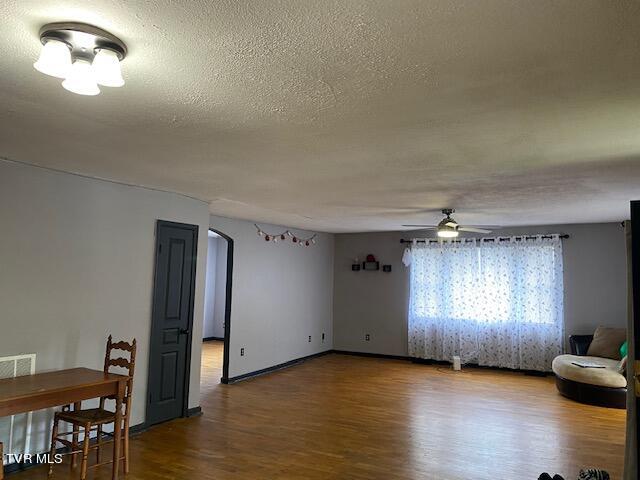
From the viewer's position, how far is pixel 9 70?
1974 mm

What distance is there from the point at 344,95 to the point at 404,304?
22.8 feet

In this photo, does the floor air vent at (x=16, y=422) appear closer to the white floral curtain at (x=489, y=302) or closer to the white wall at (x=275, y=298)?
the white wall at (x=275, y=298)

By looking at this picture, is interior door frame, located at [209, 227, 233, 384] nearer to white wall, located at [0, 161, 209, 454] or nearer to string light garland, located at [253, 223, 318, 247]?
string light garland, located at [253, 223, 318, 247]

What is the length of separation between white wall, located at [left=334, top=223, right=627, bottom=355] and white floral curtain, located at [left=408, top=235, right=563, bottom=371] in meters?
0.22

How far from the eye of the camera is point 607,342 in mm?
6500

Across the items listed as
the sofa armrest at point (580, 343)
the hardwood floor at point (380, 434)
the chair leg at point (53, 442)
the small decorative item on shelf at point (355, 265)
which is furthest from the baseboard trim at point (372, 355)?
the chair leg at point (53, 442)

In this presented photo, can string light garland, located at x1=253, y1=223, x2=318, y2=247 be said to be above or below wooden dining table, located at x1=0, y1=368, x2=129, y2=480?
above

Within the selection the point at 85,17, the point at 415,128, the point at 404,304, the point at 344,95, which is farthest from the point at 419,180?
the point at 404,304

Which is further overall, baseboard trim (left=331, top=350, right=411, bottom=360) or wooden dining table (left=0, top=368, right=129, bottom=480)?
baseboard trim (left=331, top=350, right=411, bottom=360)

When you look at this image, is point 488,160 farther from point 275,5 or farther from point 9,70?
point 9,70

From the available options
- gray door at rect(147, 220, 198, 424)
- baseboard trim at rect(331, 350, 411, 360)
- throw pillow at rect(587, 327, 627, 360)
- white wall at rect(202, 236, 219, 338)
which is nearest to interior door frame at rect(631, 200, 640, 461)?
gray door at rect(147, 220, 198, 424)

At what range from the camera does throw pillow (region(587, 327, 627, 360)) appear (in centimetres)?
639

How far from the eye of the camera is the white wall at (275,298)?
22.6 ft

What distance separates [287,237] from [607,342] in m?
5.18
